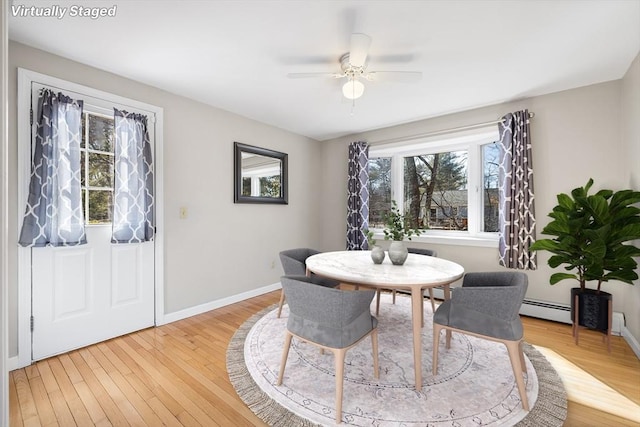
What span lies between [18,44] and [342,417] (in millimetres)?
3348

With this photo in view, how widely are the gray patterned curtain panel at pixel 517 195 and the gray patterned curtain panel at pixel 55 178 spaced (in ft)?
13.5

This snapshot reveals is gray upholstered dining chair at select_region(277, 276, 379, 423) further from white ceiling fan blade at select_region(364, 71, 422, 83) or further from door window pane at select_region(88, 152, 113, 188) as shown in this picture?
door window pane at select_region(88, 152, 113, 188)

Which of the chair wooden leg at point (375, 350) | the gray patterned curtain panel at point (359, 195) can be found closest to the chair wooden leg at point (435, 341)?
the chair wooden leg at point (375, 350)

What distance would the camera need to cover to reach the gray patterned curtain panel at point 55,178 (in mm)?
2090

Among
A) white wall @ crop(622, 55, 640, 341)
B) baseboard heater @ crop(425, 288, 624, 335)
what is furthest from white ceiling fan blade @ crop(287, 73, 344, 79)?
baseboard heater @ crop(425, 288, 624, 335)

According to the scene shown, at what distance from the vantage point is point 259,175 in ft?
12.6

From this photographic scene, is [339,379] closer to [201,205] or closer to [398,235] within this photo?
[398,235]

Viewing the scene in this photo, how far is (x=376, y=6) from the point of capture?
5.54 ft

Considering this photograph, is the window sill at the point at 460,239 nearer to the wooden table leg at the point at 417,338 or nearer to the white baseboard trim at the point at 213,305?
the wooden table leg at the point at 417,338

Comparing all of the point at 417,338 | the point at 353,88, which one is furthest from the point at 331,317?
the point at 353,88

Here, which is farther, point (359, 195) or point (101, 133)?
point (359, 195)

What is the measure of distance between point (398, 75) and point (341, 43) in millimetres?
533

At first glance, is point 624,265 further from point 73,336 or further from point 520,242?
point 73,336

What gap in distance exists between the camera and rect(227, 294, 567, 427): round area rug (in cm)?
156
